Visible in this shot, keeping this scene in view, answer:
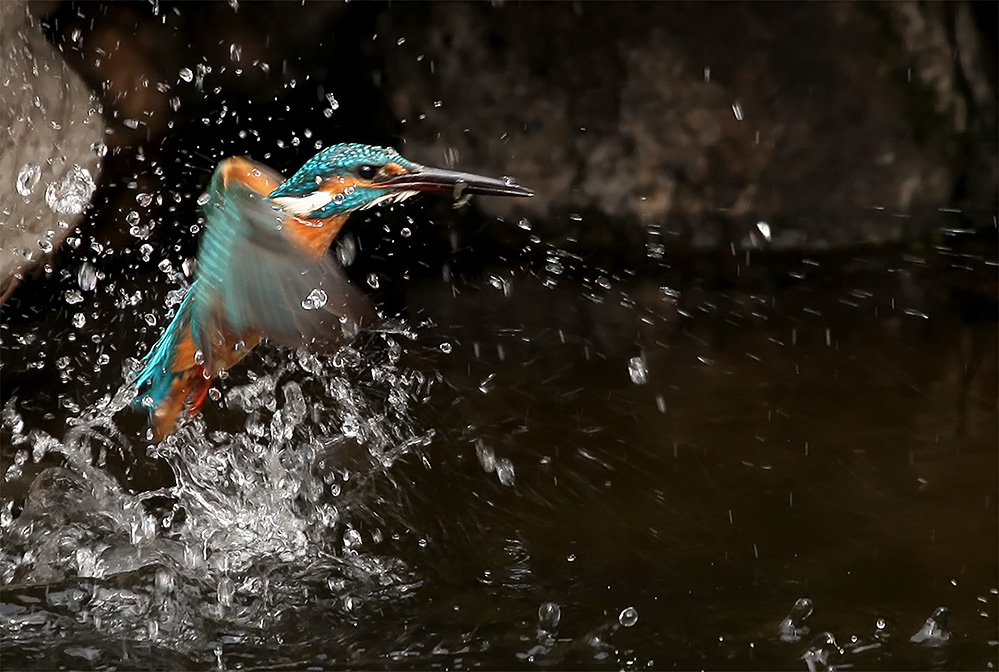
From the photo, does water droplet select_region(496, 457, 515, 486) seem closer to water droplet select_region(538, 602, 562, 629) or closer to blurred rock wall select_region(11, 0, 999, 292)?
water droplet select_region(538, 602, 562, 629)

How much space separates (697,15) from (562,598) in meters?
1.66

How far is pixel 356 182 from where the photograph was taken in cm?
197

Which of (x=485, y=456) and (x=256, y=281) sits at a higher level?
(x=256, y=281)

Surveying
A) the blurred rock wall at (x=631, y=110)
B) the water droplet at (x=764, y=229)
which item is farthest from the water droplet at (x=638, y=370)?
the water droplet at (x=764, y=229)

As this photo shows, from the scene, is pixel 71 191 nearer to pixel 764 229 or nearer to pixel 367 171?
pixel 367 171

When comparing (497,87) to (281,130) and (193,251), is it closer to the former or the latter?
(281,130)

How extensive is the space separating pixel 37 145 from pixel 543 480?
120 cm

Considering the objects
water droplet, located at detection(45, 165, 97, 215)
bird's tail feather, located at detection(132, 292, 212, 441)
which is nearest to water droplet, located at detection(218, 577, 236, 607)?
bird's tail feather, located at detection(132, 292, 212, 441)

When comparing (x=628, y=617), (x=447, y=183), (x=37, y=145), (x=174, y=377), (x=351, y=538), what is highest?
(x=37, y=145)

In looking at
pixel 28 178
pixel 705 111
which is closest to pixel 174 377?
pixel 28 178

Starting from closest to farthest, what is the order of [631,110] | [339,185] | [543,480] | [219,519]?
[339,185]
[219,519]
[543,480]
[631,110]

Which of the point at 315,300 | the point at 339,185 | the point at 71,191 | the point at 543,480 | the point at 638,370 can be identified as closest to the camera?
the point at 315,300

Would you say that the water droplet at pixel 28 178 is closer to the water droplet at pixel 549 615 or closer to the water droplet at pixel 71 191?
the water droplet at pixel 71 191

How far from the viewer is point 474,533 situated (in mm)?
2037
